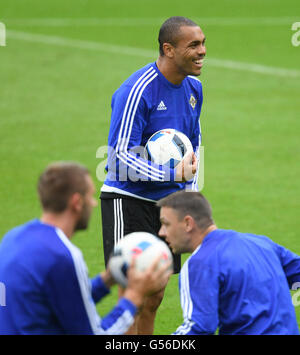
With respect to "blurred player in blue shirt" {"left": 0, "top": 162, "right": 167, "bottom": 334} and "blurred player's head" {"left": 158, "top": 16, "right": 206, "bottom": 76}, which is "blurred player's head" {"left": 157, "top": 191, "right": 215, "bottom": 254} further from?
"blurred player's head" {"left": 158, "top": 16, "right": 206, "bottom": 76}

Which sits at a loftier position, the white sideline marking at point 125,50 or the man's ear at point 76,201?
the white sideline marking at point 125,50

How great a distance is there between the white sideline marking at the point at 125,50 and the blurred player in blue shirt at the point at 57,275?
628 inches

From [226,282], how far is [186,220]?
562 mm

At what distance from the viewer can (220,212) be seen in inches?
460

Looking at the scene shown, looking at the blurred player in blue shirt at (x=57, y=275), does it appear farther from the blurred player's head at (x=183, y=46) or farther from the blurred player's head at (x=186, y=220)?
the blurred player's head at (x=183, y=46)

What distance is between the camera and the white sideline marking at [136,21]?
26906mm

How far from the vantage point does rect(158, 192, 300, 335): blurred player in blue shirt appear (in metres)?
5.38

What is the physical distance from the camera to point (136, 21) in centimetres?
2773

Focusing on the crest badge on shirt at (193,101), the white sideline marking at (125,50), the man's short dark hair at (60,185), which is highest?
the white sideline marking at (125,50)

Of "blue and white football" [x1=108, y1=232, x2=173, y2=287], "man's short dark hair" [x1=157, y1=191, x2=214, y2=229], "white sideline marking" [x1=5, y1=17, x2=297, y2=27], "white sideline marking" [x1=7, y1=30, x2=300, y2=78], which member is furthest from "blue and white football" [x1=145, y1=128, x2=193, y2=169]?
"white sideline marking" [x1=5, y1=17, x2=297, y2=27]

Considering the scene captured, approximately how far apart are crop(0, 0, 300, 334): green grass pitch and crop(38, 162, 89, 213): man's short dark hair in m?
3.27

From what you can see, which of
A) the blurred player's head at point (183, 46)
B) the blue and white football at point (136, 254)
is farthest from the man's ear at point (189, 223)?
the blurred player's head at point (183, 46)

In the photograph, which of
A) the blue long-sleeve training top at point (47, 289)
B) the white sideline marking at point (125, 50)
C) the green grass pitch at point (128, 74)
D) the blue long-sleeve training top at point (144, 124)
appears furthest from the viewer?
the white sideline marking at point (125, 50)

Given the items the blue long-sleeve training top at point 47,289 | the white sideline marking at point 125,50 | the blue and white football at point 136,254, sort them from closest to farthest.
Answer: the blue long-sleeve training top at point 47,289 < the blue and white football at point 136,254 < the white sideline marking at point 125,50
